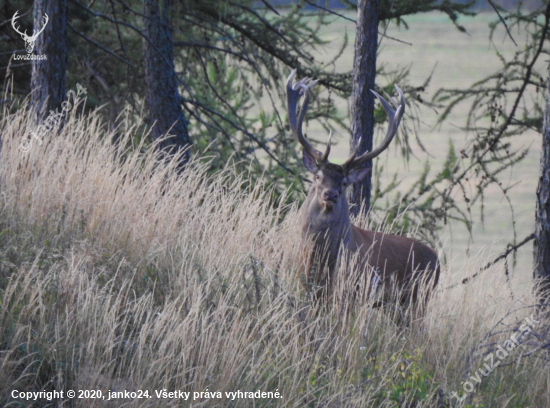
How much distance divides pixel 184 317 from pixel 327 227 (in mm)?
2126

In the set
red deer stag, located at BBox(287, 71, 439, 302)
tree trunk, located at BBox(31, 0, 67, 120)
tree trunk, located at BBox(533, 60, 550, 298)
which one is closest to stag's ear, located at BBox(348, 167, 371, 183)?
red deer stag, located at BBox(287, 71, 439, 302)

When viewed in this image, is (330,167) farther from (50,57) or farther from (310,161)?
(50,57)

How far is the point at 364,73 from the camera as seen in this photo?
26.3 ft

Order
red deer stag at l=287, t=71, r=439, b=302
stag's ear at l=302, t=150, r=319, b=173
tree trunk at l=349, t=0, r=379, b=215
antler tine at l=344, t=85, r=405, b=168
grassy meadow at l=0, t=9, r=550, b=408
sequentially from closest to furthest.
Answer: grassy meadow at l=0, t=9, r=550, b=408, red deer stag at l=287, t=71, r=439, b=302, antler tine at l=344, t=85, r=405, b=168, stag's ear at l=302, t=150, r=319, b=173, tree trunk at l=349, t=0, r=379, b=215

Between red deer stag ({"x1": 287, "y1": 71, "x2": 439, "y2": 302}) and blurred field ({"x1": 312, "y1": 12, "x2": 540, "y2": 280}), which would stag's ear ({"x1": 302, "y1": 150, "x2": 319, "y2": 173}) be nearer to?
red deer stag ({"x1": 287, "y1": 71, "x2": 439, "y2": 302})

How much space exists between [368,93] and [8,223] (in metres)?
4.44

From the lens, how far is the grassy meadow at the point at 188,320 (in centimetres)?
414

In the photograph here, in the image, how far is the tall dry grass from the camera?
13.7 ft


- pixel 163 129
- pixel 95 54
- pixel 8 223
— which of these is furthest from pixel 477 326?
pixel 95 54

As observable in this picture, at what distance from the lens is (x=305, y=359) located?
4.68 meters

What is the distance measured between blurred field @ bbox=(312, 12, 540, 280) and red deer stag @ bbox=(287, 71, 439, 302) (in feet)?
4.87

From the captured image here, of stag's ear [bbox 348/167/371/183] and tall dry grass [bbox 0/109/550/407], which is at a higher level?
stag's ear [bbox 348/167/371/183]

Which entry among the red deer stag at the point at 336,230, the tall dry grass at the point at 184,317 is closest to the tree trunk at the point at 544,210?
the tall dry grass at the point at 184,317

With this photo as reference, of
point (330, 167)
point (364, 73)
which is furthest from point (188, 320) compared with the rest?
point (364, 73)
